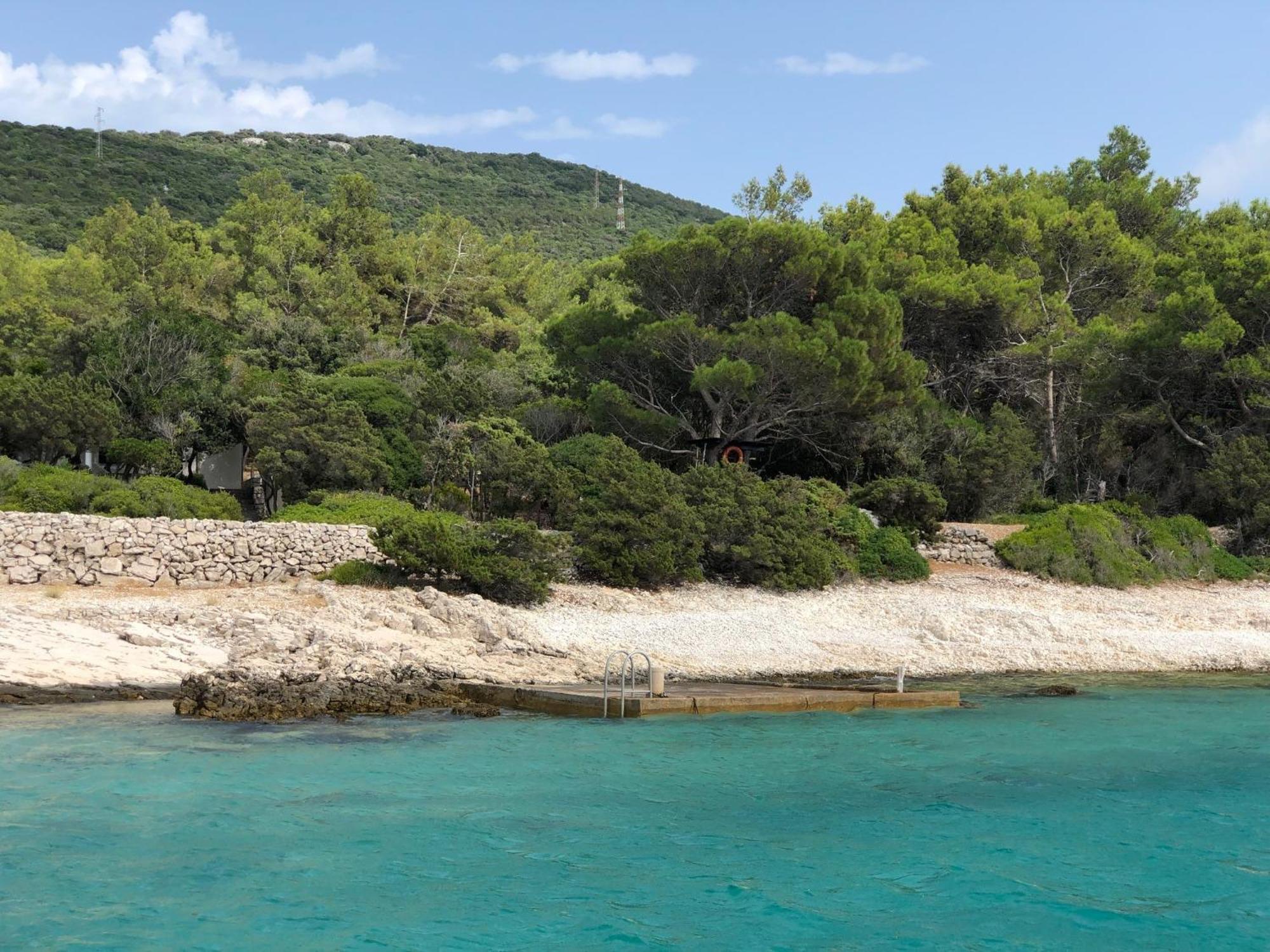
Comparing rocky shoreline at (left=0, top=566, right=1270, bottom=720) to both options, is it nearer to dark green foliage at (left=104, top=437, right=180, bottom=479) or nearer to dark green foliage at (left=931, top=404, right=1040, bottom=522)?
dark green foliage at (left=931, top=404, right=1040, bottom=522)

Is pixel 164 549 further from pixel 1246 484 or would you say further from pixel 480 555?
pixel 1246 484

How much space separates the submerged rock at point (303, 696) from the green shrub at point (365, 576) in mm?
4189

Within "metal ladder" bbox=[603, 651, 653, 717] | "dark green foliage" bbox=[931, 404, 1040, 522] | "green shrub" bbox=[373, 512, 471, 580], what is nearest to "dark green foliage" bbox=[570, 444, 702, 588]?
"green shrub" bbox=[373, 512, 471, 580]

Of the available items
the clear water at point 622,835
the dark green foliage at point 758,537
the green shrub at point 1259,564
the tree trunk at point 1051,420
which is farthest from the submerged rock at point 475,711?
the tree trunk at point 1051,420

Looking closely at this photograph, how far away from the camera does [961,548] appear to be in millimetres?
27719

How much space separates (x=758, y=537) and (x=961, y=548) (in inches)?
257

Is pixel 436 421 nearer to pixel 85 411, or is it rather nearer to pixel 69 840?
pixel 85 411

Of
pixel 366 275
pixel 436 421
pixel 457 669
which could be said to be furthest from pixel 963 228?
pixel 457 669

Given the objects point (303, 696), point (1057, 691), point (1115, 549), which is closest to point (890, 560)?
point (1115, 549)

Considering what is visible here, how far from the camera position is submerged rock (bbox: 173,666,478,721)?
14273mm

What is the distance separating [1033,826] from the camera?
1080 cm

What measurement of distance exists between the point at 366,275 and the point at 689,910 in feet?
148

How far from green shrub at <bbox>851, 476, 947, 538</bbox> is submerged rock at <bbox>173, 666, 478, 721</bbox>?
49.8 feet

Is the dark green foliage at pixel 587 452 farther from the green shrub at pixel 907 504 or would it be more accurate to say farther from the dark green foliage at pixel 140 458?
the dark green foliage at pixel 140 458
